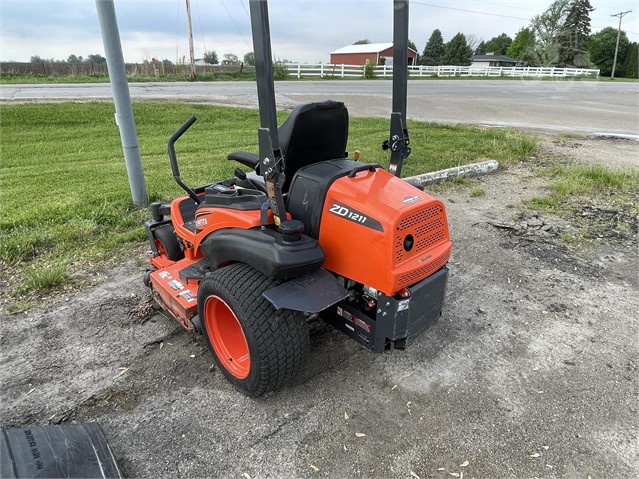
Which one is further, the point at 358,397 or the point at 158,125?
the point at 158,125

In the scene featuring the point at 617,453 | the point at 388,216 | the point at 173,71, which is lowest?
the point at 617,453

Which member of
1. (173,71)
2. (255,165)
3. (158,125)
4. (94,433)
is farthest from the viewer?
(173,71)

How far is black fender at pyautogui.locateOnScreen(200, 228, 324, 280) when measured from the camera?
2096 millimetres

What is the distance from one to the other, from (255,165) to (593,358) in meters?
2.38

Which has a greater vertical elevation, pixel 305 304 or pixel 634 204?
pixel 305 304

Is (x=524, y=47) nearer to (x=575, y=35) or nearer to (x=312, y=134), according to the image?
(x=575, y=35)

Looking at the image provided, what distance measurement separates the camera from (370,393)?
2.46m

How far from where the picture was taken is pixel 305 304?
2.06m

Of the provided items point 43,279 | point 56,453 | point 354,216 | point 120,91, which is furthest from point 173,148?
point 120,91

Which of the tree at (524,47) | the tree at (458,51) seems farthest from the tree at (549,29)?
the tree at (458,51)

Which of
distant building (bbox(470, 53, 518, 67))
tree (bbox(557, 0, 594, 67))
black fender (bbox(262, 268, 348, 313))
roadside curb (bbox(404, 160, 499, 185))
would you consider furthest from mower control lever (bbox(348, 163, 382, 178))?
distant building (bbox(470, 53, 518, 67))

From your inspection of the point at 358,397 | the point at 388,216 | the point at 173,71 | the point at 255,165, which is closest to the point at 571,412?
the point at 358,397

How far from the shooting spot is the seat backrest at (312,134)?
2.35m

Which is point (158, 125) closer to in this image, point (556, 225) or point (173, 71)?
point (556, 225)
